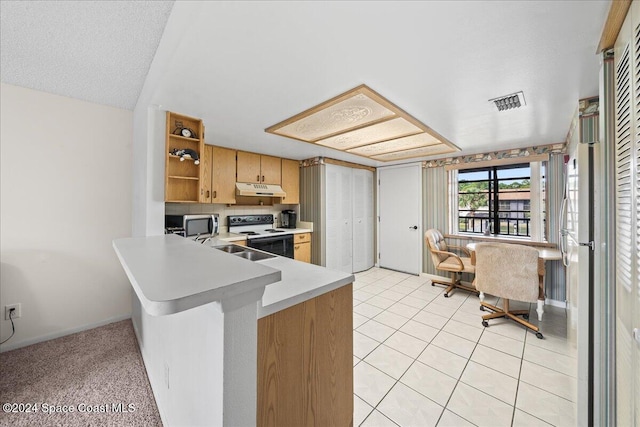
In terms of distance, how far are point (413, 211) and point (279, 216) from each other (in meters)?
2.60

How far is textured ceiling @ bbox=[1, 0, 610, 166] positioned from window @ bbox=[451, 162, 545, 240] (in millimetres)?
1620

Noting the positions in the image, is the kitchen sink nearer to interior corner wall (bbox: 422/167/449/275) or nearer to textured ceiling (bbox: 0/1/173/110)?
textured ceiling (bbox: 0/1/173/110)

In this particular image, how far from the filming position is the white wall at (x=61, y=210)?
7.04ft

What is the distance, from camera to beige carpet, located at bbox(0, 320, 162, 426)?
4.92 feet

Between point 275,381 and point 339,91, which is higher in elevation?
point 339,91

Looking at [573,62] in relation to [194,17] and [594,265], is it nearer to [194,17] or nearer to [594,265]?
[594,265]

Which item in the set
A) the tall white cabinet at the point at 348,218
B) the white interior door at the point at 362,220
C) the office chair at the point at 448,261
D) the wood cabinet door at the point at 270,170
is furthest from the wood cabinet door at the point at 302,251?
the office chair at the point at 448,261

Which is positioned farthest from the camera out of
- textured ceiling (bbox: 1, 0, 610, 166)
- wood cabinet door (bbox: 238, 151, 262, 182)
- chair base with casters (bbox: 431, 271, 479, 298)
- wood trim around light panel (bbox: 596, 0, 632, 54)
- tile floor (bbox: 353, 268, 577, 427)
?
wood cabinet door (bbox: 238, 151, 262, 182)

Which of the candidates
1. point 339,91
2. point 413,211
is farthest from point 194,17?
point 413,211

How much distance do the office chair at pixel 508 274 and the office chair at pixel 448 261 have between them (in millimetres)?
649

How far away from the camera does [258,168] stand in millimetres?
3943

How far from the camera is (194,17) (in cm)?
111

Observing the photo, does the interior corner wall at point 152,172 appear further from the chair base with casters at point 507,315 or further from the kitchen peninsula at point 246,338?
the chair base with casters at point 507,315

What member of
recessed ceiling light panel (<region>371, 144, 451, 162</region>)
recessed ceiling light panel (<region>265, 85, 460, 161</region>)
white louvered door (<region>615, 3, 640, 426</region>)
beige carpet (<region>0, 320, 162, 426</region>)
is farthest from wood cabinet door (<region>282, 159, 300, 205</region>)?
white louvered door (<region>615, 3, 640, 426</region>)
